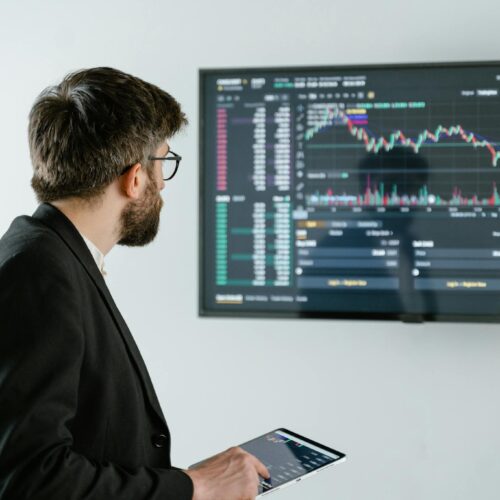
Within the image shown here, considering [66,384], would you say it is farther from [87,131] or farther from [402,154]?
[402,154]

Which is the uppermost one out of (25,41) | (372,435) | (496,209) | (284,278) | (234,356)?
(25,41)

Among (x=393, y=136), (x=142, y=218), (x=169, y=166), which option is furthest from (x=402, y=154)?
(x=142, y=218)

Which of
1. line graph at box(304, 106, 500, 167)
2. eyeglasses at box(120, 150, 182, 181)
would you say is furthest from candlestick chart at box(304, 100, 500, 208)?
eyeglasses at box(120, 150, 182, 181)

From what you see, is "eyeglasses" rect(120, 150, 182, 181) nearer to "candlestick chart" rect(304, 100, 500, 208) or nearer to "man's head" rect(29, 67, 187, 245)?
"man's head" rect(29, 67, 187, 245)

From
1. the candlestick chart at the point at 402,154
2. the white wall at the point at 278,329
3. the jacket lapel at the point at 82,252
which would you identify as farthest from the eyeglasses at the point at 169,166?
the white wall at the point at 278,329

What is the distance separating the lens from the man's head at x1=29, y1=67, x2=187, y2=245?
143 cm

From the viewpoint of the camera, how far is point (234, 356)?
103 inches

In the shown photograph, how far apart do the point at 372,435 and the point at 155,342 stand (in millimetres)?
841

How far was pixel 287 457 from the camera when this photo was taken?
1.59 metres

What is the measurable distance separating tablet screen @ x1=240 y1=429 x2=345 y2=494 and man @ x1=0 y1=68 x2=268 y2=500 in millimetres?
42

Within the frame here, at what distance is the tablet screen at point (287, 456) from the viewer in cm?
149

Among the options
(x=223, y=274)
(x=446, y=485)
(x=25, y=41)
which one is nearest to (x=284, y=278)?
(x=223, y=274)

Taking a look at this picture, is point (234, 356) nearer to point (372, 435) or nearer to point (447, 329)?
point (372, 435)

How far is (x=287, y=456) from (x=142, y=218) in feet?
2.00
